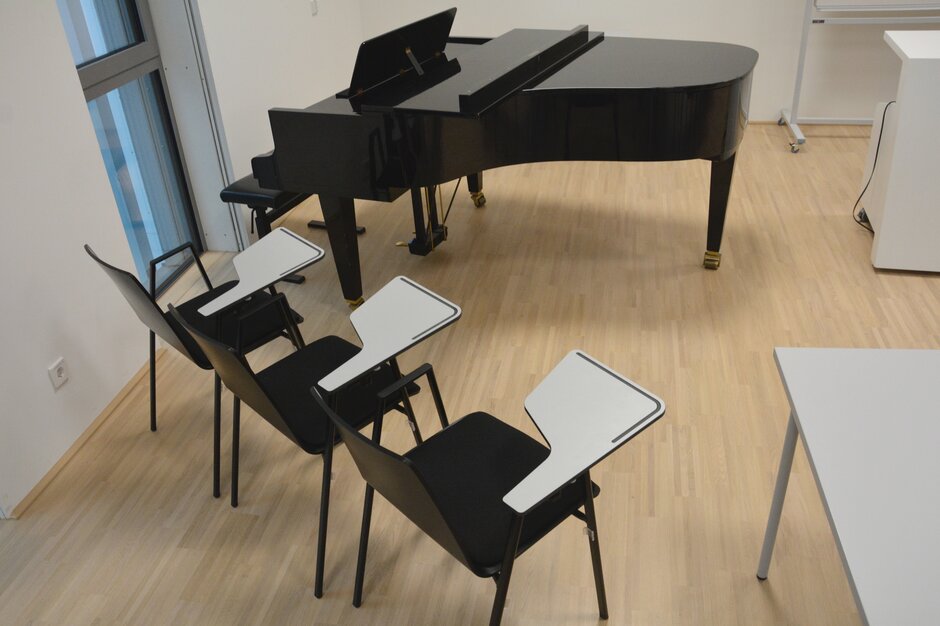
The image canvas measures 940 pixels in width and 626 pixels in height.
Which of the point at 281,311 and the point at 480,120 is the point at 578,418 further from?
the point at 480,120

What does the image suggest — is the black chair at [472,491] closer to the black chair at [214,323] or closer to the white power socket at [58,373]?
the black chair at [214,323]

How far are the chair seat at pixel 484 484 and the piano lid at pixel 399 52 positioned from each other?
1696 millimetres

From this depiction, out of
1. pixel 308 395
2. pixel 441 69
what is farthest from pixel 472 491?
pixel 441 69

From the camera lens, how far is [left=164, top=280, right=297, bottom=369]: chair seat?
2662 millimetres

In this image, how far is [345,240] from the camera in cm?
351

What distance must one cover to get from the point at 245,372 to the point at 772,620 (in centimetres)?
157

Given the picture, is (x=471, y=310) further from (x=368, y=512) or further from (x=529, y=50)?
(x=368, y=512)

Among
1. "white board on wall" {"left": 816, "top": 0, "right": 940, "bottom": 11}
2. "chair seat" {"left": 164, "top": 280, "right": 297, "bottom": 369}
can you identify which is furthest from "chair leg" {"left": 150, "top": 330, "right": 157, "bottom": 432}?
"white board on wall" {"left": 816, "top": 0, "right": 940, "bottom": 11}

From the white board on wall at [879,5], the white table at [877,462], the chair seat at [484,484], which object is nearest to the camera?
the white table at [877,462]

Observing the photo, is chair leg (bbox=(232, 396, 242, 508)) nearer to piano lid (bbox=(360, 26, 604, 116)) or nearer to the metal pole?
piano lid (bbox=(360, 26, 604, 116))

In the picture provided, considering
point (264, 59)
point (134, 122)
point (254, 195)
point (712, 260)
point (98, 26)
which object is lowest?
point (712, 260)

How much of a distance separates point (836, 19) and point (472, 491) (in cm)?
422

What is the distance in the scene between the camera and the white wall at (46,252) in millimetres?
2613

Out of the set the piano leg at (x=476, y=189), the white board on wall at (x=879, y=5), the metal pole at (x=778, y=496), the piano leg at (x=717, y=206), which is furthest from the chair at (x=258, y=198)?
the white board on wall at (x=879, y=5)
